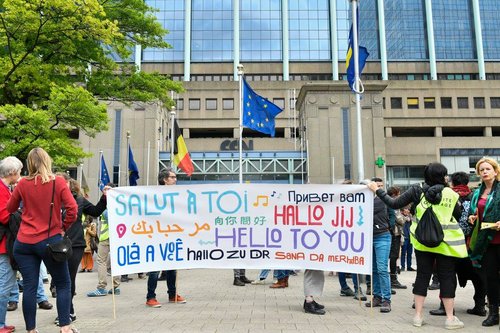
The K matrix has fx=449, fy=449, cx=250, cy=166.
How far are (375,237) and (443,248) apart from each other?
1600mm

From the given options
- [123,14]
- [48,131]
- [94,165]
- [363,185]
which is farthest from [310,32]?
[363,185]

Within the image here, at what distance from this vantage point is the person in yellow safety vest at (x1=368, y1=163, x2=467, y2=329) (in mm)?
5723

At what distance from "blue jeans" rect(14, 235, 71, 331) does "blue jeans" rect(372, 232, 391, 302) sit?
4.51 m

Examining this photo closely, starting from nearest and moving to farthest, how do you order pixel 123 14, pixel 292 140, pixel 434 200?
pixel 434 200
pixel 123 14
pixel 292 140

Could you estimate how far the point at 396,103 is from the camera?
184 ft

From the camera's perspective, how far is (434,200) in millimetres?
5766

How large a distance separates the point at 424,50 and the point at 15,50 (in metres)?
58.3

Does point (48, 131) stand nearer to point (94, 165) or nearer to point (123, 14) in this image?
point (123, 14)

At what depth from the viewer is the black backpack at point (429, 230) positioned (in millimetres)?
5656

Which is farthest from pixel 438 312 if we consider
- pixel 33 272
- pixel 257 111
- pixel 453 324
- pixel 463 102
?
pixel 463 102

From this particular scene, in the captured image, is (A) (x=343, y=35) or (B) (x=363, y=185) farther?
(A) (x=343, y=35)

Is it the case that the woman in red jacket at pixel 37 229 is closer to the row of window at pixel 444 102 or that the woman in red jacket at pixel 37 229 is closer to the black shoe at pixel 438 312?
the black shoe at pixel 438 312

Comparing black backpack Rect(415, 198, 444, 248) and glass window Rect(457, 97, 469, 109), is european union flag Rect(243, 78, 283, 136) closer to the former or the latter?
black backpack Rect(415, 198, 444, 248)

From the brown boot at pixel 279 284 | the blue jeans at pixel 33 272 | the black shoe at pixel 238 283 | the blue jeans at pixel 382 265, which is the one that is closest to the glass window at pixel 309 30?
the black shoe at pixel 238 283
